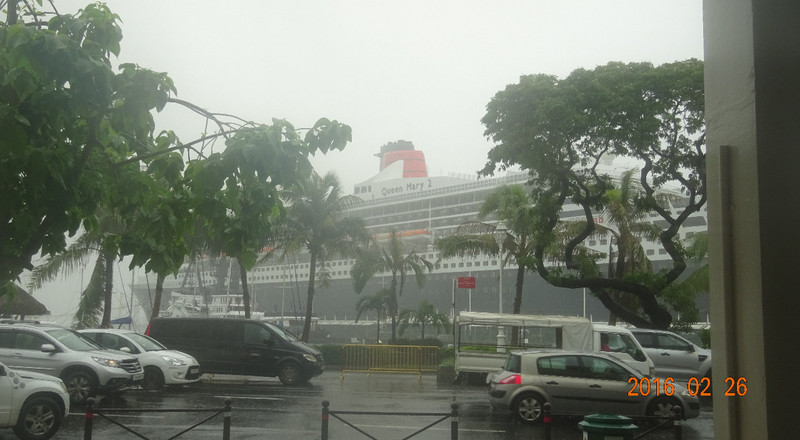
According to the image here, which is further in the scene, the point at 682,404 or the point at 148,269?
the point at 682,404

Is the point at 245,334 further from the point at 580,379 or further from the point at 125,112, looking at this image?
the point at 125,112

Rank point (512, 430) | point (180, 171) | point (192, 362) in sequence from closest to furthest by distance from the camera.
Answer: point (180, 171) < point (512, 430) < point (192, 362)

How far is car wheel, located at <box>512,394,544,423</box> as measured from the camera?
41.2 ft

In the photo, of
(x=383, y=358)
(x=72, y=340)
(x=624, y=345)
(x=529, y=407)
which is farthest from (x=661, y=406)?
(x=383, y=358)

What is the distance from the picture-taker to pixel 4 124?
447 cm

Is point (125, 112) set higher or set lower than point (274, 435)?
higher

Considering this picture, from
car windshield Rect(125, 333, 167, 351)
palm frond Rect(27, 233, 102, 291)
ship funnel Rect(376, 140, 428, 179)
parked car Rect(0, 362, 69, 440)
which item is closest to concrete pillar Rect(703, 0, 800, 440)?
parked car Rect(0, 362, 69, 440)

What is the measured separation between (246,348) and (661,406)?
11268mm

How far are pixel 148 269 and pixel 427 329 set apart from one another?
41414mm

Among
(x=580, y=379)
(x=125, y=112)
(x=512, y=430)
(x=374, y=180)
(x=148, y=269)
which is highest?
(x=374, y=180)

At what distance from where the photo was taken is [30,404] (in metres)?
9.84

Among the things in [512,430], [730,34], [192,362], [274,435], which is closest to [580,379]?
[512,430]

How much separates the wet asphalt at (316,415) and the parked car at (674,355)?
87 cm

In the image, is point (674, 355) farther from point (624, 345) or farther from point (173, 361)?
point (173, 361)
